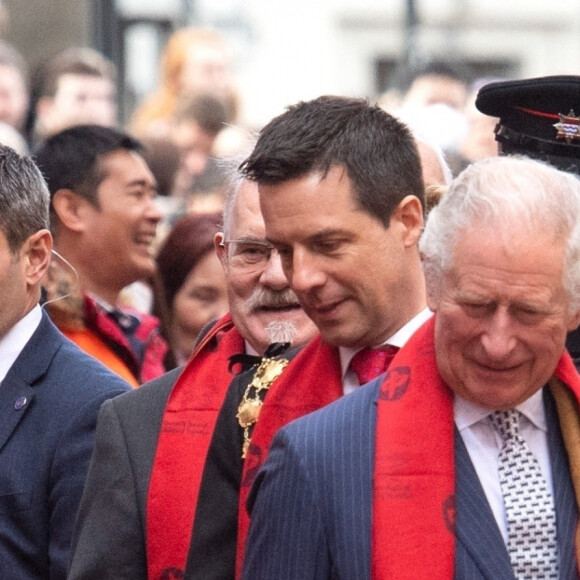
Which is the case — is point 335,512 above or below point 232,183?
below

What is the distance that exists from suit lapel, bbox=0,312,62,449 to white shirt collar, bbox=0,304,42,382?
0.6 inches

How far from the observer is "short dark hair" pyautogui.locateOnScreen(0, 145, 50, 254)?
455cm

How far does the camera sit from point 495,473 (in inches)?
136

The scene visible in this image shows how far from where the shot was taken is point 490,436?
11.5ft

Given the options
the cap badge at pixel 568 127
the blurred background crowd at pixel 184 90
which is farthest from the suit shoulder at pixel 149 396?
the cap badge at pixel 568 127

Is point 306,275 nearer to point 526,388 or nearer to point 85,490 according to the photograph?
point 526,388

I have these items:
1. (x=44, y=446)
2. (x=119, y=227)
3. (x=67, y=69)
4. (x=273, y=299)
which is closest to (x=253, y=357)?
(x=273, y=299)

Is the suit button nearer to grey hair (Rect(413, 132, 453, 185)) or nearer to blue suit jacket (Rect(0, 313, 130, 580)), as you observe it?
blue suit jacket (Rect(0, 313, 130, 580))

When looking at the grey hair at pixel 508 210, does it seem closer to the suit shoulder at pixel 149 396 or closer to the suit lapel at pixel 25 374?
the suit shoulder at pixel 149 396

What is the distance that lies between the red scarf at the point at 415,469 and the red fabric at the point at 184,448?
2.48 feet

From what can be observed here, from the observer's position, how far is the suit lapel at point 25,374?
4.51 m

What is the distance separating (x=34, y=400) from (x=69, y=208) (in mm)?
2091

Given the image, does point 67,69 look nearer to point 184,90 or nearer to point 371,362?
point 184,90

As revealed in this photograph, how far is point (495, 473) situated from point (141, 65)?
8.69 meters
